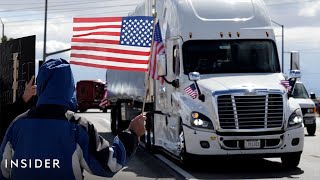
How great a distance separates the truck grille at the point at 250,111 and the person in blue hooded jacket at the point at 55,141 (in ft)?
28.6

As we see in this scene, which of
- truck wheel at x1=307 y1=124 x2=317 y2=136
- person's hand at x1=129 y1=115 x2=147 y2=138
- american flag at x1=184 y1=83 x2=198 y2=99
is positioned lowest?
truck wheel at x1=307 y1=124 x2=317 y2=136

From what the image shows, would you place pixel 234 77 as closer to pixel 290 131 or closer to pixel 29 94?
pixel 290 131

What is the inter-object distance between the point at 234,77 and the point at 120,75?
10.3 metres

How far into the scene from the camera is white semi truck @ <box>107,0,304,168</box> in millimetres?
11734

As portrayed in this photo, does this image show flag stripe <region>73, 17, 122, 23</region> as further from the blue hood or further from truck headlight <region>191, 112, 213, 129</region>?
the blue hood

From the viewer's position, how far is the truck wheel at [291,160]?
12.4 m

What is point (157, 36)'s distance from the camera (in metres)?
12.9

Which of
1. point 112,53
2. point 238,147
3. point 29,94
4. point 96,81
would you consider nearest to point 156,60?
point 238,147

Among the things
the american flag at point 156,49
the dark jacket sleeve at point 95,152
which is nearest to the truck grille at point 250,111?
the american flag at point 156,49

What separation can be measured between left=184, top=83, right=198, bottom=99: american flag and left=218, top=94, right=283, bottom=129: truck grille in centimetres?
64

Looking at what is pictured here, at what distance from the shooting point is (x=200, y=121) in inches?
465

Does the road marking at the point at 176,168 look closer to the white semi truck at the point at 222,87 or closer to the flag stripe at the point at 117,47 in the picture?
the white semi truck at the point at 222,87

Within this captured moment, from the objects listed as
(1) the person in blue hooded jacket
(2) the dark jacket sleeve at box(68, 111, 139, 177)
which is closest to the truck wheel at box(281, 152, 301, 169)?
(2) the dark jacket sleeve at box(68, 111, 139, 177)

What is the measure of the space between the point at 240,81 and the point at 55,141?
9.49 meters
